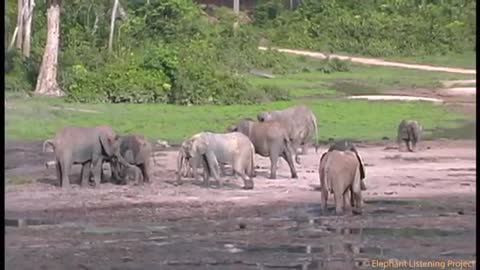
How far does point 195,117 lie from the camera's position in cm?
2305

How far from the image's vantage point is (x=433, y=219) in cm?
1134

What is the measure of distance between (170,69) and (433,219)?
16.0 m

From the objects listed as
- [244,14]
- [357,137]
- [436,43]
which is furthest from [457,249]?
[244,14]

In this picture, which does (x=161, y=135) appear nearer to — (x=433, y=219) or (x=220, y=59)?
(x=433, y=219)

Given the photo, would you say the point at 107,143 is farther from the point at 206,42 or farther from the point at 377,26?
the point at 377,26

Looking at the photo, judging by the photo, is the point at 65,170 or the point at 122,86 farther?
the point at 122,86

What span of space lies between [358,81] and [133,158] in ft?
63.6

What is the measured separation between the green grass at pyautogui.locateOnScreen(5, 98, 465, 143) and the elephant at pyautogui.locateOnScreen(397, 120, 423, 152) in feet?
6.64

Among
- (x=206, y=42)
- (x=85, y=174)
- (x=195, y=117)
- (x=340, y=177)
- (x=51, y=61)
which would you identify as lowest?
(x=195, y=117)

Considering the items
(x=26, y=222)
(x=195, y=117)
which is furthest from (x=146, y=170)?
(x=195, y=117)

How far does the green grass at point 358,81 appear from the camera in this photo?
1193 inches

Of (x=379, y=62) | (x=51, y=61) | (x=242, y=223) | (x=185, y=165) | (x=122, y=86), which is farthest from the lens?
(x=379, y=62)

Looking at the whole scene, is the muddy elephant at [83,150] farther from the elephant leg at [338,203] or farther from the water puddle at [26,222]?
the elephant leg at [338,203]

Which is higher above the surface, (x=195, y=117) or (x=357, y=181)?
(x=357, y=181)
